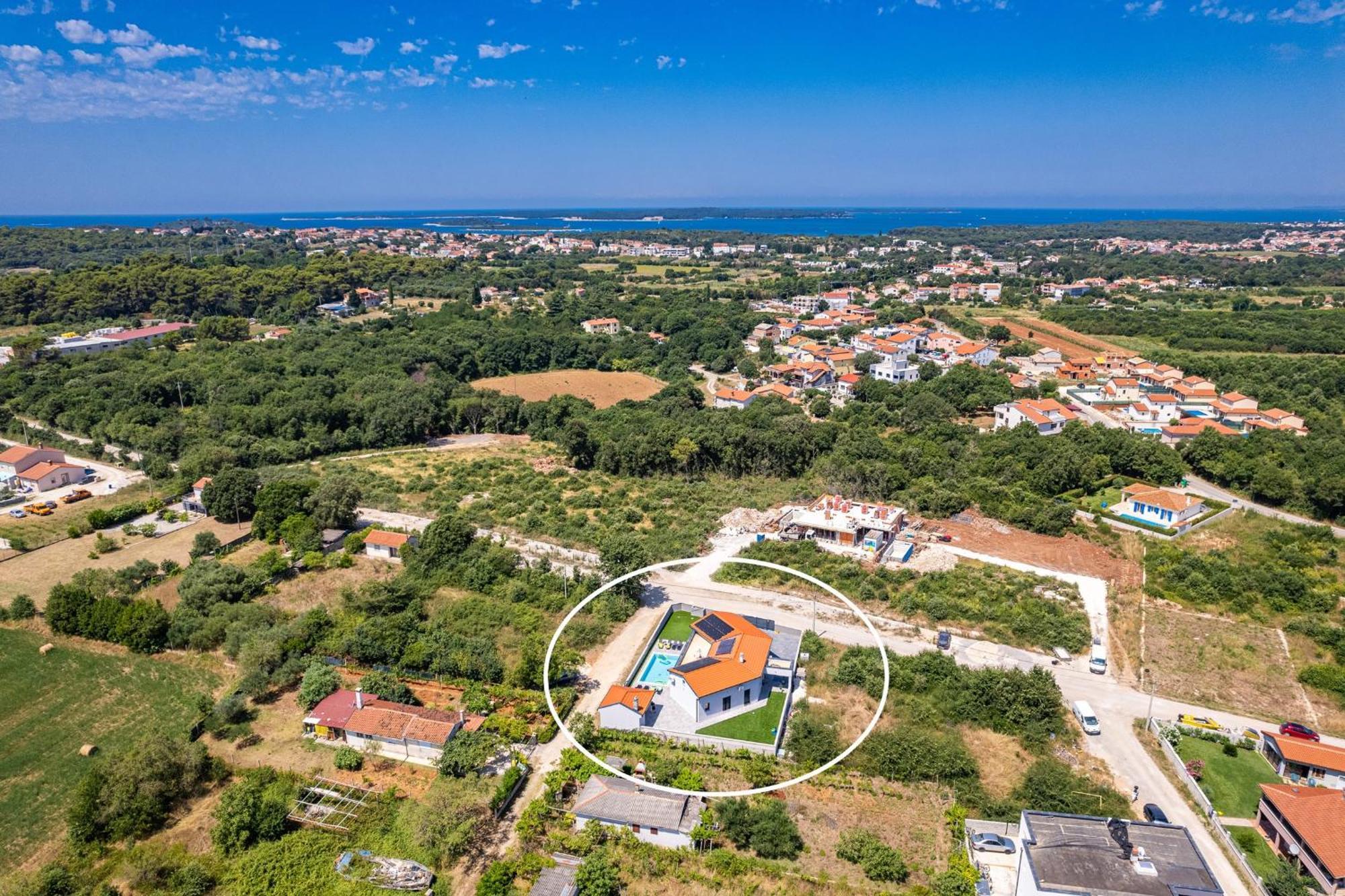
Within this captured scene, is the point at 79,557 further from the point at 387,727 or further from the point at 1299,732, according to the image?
the point at 1299,732

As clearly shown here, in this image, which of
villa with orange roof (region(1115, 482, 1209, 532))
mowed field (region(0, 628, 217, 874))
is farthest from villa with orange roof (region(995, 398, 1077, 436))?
mowed field (region(0, 628, 217, 874))

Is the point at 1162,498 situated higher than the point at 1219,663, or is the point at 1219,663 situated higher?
the point at 1162,498

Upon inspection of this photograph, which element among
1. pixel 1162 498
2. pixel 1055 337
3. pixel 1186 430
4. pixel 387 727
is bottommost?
pixel 387 727

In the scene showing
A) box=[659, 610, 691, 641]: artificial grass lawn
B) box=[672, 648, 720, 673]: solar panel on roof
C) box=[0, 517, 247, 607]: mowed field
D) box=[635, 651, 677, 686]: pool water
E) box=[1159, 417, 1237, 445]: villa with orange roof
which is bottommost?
box=[635, 651, 677, 686]: pool water

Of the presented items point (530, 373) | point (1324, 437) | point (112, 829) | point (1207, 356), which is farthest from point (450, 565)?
point (1207, 356)

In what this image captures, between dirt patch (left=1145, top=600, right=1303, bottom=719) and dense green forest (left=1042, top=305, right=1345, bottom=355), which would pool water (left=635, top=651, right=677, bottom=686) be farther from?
dense green forest (left=1042, top=305, right=1345, bottom=355)

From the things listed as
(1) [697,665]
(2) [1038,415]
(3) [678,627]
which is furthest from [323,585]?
(2) [1038,415]

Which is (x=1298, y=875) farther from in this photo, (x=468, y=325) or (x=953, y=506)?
(x=468, y=325)
